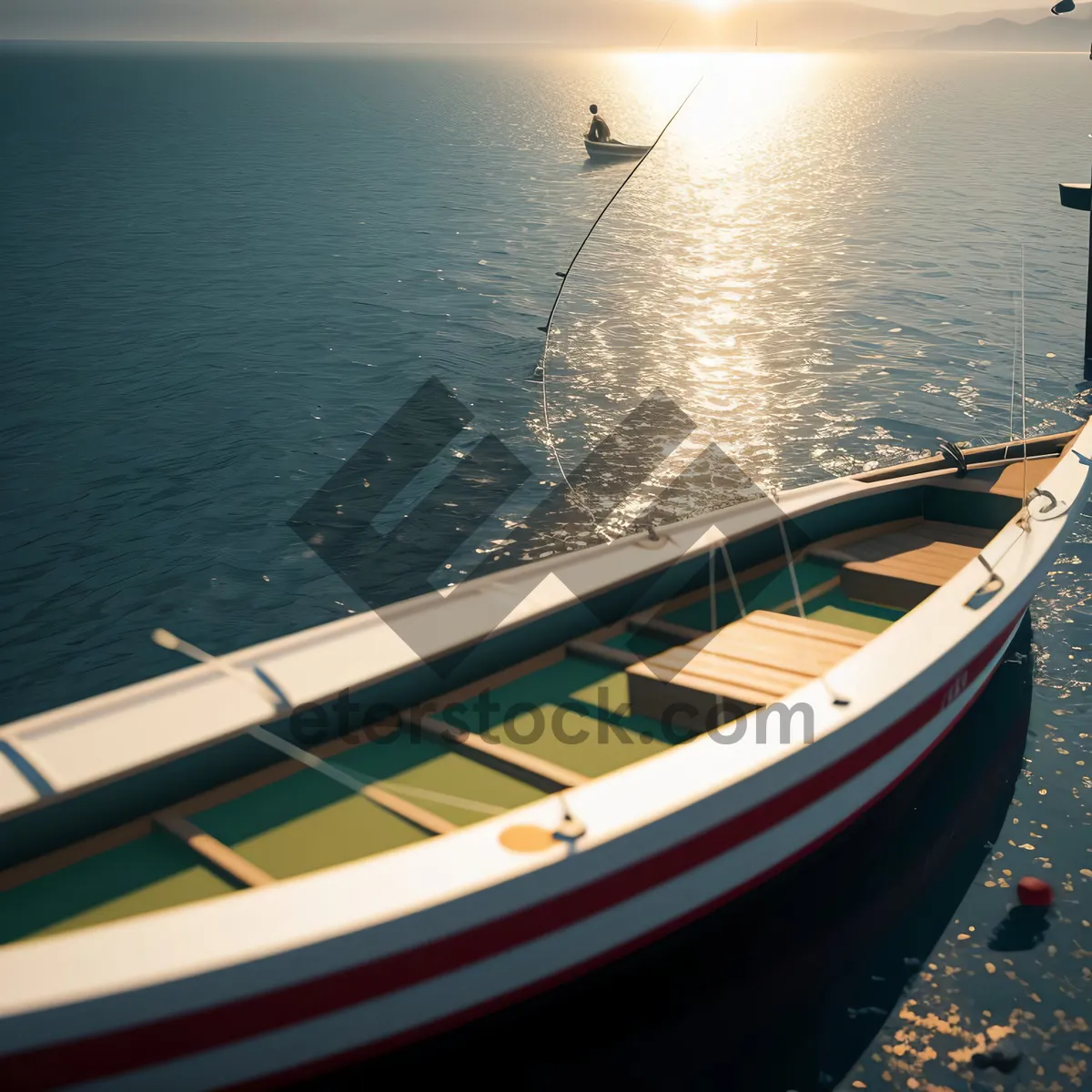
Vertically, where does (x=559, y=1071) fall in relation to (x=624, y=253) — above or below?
below

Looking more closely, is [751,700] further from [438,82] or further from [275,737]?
[438,82]

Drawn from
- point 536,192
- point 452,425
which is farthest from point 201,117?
point 452,425

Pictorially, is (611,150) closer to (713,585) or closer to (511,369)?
(511,369)

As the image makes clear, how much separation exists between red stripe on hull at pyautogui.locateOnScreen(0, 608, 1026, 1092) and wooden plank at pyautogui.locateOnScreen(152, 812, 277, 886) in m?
0.82

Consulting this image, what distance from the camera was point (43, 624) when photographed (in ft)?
36.4

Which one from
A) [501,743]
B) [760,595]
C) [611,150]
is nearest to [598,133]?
[611,150]

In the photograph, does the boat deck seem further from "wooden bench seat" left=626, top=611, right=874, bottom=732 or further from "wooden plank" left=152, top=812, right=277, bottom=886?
"wooden bench seat" left=626, top=611, right=874, bottom=732

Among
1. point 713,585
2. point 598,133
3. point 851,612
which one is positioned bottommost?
point 851,612

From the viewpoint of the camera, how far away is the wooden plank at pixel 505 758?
6012mm

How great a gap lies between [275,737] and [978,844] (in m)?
4.58

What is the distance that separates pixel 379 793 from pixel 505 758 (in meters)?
0.72

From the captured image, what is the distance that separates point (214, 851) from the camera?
5469mm

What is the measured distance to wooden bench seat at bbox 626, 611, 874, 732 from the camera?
6559mm

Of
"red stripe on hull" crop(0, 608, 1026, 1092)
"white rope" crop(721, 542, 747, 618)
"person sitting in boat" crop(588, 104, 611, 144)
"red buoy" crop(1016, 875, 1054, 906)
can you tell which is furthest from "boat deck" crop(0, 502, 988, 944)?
"person sitting in boat" crop(588, 104, 611, 144)
